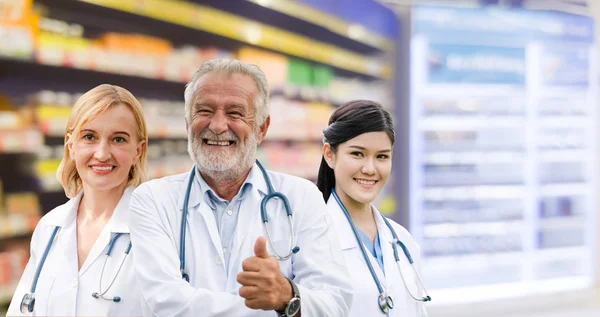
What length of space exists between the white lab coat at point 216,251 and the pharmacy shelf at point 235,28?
1.57 m

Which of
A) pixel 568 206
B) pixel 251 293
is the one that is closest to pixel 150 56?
pixel 251 293

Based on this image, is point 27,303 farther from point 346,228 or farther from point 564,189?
point 564,189

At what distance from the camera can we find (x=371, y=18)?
467 cm

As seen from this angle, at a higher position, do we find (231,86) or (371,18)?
(371,18)

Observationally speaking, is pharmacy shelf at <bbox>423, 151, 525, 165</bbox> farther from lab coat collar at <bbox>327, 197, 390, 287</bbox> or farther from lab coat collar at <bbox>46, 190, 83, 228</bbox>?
lab coat collar at <bbox>46, 190, 83, 228</bbox>

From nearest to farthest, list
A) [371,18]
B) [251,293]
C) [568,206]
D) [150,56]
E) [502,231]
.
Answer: [251,293]
[150,56]
[371,18]
[502,231]
[568,206]

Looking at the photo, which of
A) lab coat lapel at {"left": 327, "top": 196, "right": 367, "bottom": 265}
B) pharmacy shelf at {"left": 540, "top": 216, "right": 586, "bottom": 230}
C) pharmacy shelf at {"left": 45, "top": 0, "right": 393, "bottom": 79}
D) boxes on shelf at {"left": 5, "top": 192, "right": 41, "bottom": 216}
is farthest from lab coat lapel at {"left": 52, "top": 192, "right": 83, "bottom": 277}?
pharmacy shelf at {"left": 540, "top": 216, "right": 586, "bottom": 230}

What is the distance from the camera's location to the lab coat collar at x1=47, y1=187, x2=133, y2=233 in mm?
1753

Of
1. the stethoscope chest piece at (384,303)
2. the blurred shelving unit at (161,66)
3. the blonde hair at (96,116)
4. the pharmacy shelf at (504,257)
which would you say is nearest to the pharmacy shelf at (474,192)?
the pharmacy shelf at (504,257)

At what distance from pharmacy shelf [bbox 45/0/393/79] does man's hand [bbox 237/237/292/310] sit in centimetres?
187

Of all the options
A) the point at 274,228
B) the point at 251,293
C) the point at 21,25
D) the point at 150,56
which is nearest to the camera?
the point at 251,293

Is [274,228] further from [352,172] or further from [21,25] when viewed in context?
[21,25]

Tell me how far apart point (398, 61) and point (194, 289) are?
11.9 feet

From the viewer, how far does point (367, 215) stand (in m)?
1.99
